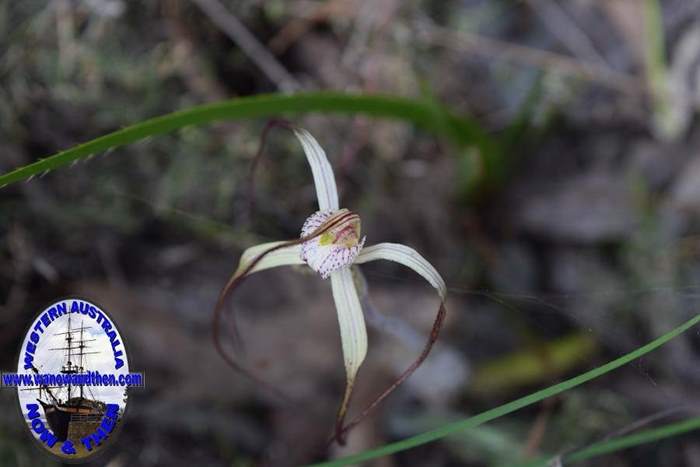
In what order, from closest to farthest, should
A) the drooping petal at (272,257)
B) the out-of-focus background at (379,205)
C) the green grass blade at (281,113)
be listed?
the green grass blade at (281,113) < the drooping petal at (272,257) < the out-of-focus background at (379,205)

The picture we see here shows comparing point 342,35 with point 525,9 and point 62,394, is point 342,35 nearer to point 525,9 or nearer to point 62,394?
point 525,9

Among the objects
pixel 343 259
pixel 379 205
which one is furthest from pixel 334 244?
pixel 379 205

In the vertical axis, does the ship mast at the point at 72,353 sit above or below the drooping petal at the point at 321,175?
below

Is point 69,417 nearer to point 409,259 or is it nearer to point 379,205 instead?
point 409,259

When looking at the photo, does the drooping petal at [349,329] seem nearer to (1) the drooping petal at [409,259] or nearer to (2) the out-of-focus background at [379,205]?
(1) the drooping petal at [409,259]

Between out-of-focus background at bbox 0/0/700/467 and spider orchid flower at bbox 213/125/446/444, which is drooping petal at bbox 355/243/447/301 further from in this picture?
out-of-focus background at bbox 0/0/700/467
